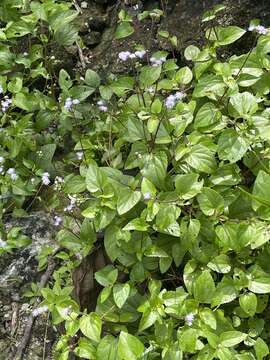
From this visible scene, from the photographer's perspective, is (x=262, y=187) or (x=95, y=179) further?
(x=95, y=179)

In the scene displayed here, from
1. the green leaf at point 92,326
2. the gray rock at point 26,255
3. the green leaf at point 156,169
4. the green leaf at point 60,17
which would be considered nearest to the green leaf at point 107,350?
the green leaf at point 92,326

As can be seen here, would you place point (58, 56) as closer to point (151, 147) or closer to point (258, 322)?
point (151, 147)

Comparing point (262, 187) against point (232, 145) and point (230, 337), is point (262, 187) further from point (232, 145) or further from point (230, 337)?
point (230, 337)

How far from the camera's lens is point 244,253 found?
1.76m

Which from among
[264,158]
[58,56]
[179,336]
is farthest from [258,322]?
[58,56]

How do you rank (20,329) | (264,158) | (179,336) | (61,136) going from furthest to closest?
(61,136) → (20,329) → (264,158) → (179,336)

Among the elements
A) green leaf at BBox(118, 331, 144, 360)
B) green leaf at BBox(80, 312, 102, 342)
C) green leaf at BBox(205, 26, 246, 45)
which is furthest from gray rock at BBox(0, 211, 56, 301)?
green leaf at BBox(205, 26, 246, 45)

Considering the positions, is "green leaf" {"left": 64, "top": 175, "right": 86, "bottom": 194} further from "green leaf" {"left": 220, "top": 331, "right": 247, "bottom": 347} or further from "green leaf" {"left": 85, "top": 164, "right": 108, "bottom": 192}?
"green leaf" {"left": 220, "top": 331, "right": 247, "bottom": 347}

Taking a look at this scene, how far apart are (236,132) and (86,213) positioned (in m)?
0.88

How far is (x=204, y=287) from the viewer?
159 cm

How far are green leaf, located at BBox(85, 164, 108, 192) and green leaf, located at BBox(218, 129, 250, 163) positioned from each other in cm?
61

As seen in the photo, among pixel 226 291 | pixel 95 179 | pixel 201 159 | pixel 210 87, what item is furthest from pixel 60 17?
pixel 226 291

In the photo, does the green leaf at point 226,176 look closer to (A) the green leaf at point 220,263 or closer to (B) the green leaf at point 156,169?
(B) the green leaf at point 156,169

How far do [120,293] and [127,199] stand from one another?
1.48ft
